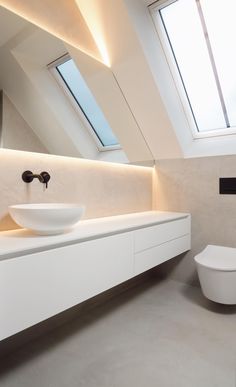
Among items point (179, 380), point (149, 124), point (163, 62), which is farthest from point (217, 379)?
point (163, 62)

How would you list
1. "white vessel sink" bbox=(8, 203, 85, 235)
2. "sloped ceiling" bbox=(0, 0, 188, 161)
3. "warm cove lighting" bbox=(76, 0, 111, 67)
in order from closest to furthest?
1. "white vessel sink" bbox=(8, 203, 85, 235)
2. "sloped ceiling" bbox=(0, 0, 188, 161)
3. "warm cove lighting" bbox=(76, 0, 111, 67)

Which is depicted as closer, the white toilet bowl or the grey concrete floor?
the grey concrete floor

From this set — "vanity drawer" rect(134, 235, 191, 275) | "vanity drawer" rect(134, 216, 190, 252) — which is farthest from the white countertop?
"vanity drawer" rect(134, 235, 191, 275)

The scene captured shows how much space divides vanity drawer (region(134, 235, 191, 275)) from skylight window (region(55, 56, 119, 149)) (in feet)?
3.31

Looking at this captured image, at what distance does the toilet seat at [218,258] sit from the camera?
1.85 metres

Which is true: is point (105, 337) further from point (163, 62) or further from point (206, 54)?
point (206, 54)

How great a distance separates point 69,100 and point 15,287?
4.88 feet

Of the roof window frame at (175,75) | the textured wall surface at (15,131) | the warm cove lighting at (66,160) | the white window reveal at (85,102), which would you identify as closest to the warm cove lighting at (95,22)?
the white window reveal at (85,102)

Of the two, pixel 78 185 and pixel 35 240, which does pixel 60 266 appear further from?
pixel 78 185

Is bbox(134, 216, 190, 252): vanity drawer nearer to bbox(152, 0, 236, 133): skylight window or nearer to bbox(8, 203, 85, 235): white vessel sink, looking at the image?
bbox(8, 203, 85, 235): white vessel sink

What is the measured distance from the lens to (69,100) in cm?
203

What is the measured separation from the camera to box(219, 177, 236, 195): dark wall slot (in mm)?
2303

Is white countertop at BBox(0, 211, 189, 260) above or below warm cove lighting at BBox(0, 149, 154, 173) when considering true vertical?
→ below

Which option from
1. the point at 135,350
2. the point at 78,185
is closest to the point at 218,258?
the point at 135,350
